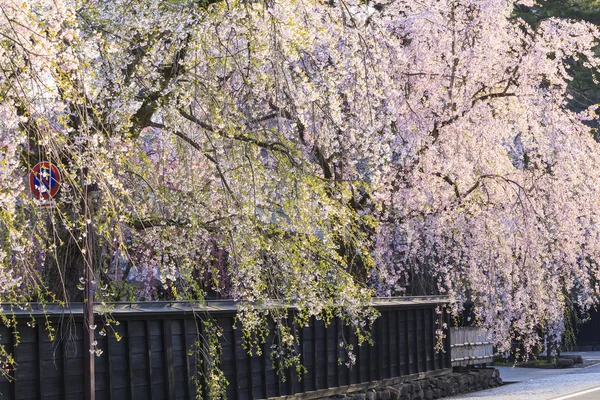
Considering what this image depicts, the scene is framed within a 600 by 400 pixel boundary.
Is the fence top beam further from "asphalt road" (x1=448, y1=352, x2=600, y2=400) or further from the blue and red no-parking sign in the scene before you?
"asphalt road" (x1=448, y1=352, x2=600, y2=400)

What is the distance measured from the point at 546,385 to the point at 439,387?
131 inches

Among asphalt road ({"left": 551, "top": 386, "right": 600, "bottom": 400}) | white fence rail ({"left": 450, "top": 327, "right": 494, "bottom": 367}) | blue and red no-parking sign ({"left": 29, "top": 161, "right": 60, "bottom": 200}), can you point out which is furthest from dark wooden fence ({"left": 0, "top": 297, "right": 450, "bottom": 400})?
asphalt road ({"left": 551, "top": 386, "right": 600, "bottom": 400})

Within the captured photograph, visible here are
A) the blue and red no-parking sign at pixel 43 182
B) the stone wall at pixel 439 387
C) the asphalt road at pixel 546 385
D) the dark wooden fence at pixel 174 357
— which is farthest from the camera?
the asphalt road at pixel 546 385

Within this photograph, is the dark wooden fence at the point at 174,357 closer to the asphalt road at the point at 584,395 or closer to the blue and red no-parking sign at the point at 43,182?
the blue and red no-parking sign at the point at 43,182

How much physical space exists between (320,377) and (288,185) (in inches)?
196

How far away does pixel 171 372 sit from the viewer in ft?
41.9

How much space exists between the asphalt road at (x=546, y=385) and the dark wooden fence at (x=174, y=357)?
2.33 m

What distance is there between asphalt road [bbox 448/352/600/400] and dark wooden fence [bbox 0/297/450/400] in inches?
91.7

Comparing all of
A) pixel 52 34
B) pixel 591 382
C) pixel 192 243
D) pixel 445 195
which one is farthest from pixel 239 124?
pixel 591 382

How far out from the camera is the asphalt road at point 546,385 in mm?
18062

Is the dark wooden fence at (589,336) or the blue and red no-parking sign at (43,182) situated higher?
the blue and red no-parking sign at (43,182)

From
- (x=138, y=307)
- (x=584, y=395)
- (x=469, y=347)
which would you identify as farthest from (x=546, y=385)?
(x=138, y=307)

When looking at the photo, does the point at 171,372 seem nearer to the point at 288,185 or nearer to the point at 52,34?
the point at 288,185

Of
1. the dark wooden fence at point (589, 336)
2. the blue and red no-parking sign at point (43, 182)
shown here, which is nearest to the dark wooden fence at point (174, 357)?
the blue and red no-parking sign at point (43, 182)
